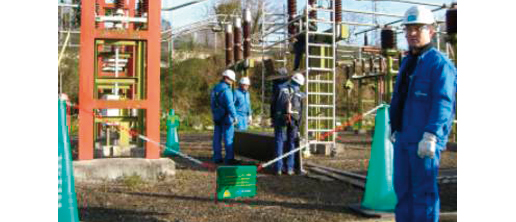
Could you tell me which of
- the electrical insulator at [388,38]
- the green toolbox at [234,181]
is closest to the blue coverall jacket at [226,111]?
the green toolbox at [234,181]

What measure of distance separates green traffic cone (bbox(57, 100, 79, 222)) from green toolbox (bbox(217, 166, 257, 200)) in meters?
1.80

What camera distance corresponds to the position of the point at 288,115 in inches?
329

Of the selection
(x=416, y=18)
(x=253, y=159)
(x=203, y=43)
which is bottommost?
(x=253, y=159)

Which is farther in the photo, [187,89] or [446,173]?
[187,89]

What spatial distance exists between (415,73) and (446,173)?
14.1ft

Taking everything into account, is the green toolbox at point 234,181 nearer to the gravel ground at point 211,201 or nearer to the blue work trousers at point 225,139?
the gravel ground at point 211,201

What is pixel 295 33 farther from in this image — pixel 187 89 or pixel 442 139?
pixel 187 89

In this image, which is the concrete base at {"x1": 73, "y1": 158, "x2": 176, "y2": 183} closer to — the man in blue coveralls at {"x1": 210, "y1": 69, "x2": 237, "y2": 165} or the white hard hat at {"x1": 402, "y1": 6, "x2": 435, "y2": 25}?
the man in blue coveralls at {"x1": 210, "y1": 69, "x2": 237, "y2": 165}

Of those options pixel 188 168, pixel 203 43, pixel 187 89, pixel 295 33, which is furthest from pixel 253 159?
pixel 203 43

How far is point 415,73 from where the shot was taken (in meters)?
4.07

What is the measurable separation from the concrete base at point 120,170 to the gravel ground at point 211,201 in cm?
19

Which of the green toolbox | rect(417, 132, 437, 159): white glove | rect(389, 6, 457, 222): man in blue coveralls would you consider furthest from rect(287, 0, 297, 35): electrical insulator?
rect(417, 132, 437, 159): white glove

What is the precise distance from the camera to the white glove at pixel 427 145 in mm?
3707

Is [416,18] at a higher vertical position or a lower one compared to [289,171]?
higher
